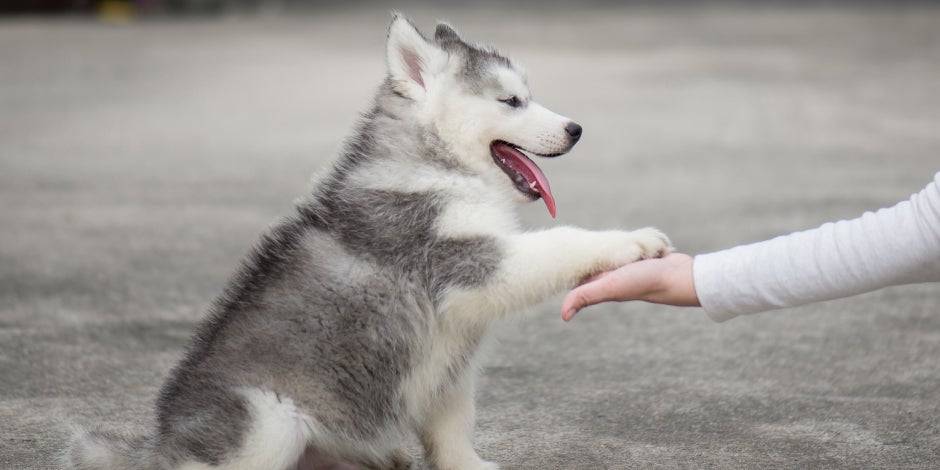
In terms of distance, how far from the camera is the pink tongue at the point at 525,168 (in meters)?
3.46

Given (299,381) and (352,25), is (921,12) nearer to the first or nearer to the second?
(352,25)

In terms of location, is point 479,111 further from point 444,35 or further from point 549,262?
point 549,262

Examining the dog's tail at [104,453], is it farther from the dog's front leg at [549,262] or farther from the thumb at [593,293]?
the thumb at [593,293]

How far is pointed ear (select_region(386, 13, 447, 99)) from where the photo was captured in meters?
3.50

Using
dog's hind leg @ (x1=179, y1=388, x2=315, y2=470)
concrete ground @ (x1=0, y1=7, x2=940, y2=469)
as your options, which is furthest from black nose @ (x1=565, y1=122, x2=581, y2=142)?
dog's hind leg @ (x1=179, y1=388, x2=315, y2=470)

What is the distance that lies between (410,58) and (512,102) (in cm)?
30

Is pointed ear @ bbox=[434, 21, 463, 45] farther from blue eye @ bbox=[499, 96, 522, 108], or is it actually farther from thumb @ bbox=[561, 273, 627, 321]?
thumb @ bbox=[561, 273, 627, 321]

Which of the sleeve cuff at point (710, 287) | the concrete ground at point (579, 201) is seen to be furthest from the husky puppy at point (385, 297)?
the concrete ground at point (579, 201)

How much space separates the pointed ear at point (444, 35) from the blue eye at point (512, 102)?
25 centimetres

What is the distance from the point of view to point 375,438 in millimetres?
3188

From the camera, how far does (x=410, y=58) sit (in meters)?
3.54

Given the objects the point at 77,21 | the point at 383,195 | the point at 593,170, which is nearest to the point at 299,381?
the point at 383,195

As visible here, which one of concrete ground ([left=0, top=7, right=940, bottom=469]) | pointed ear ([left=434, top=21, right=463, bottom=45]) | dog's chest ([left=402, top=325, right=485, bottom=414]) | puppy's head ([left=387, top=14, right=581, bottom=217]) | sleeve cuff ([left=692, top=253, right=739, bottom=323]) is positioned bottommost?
concrete ground ([left=0, top=7, right=940, bottom=469])

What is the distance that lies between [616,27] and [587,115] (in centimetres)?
643
